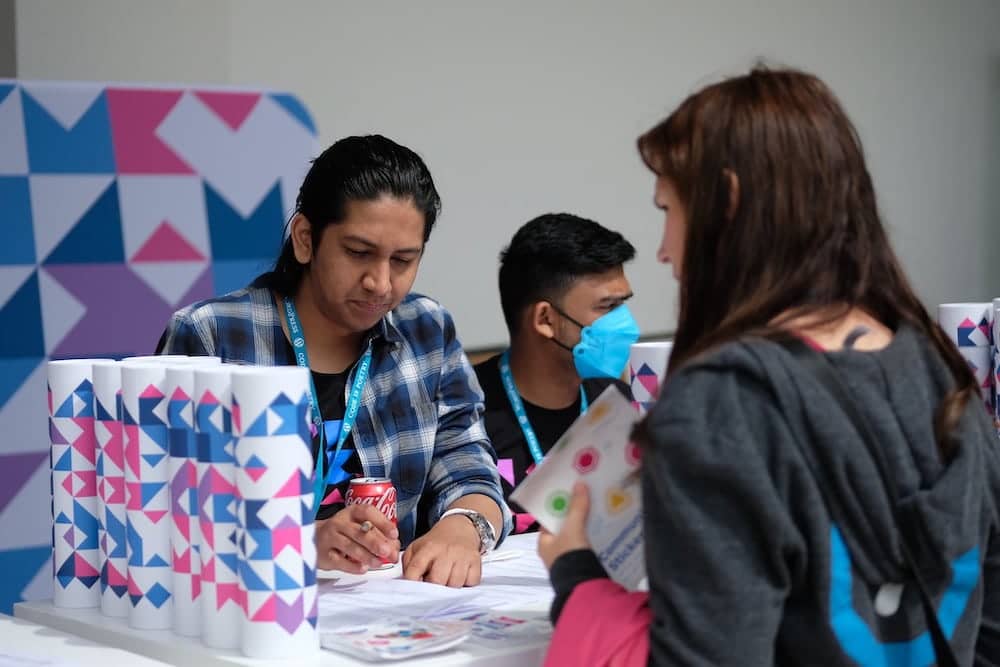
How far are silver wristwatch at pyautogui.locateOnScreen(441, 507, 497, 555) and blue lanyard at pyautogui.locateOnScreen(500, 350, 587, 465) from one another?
2.82ft

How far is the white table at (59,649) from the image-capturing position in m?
1.66

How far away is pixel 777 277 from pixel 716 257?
69mm

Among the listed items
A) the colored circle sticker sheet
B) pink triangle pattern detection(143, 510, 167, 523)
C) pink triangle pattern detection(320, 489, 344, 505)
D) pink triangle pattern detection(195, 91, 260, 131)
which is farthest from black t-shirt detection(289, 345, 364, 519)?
pink triangle pattern detection(195, 91, 260, 131)

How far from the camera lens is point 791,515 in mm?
1312

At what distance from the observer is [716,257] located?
1.40 metres

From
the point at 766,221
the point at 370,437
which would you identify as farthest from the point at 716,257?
the point at 370,437

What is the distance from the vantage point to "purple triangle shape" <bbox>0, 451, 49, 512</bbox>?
10.8 ft

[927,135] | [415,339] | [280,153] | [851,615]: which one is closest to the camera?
[851,615]

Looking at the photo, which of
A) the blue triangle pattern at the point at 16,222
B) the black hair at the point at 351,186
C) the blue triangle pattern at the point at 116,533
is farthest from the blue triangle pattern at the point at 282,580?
the blue triangle pattern at the point at 16,222

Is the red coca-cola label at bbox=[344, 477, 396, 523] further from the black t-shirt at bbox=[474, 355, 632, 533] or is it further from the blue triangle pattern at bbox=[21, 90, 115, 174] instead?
the blue triangle pattern at bbox=[21, 90, 115, 174]

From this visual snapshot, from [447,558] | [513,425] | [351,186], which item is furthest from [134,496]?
[513,425]

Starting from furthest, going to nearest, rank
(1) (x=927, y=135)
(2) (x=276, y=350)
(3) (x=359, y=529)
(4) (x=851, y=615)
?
(1) (x=927, y=135)
(2) (x=276, y=350)
(3) (x=359, y=529)
(4) (x=851, y=615)

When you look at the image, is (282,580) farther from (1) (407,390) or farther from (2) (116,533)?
(1) (407,390)

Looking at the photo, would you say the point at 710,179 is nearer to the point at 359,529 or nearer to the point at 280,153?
the point at 359,529
